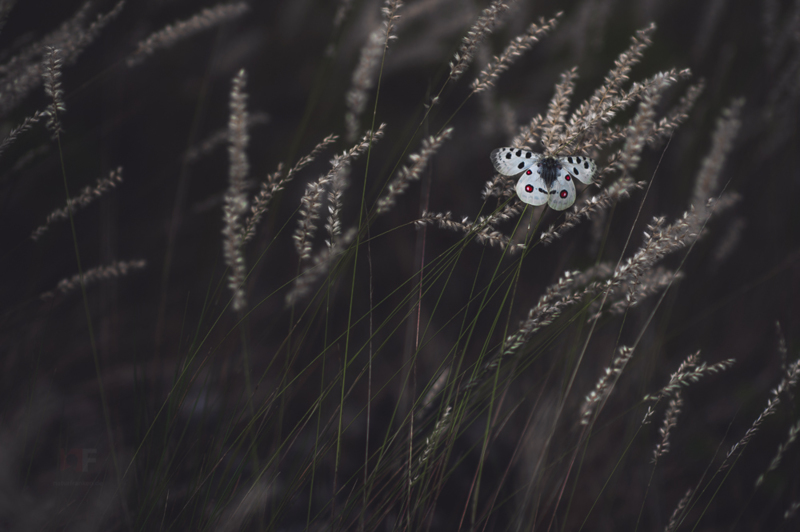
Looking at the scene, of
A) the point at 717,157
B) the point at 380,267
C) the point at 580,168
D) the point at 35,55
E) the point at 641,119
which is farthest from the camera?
the point at 380,267

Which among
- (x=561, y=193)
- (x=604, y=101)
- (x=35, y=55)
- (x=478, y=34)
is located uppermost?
(x=35, y=55)

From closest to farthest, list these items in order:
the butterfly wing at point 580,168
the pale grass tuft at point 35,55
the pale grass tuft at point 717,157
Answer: the butterfly wing at point 580,168, the pale grass tuft at point 35,55, the pale grass tuft at point 717,157

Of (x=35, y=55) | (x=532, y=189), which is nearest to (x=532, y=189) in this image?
(x=532, y=189)

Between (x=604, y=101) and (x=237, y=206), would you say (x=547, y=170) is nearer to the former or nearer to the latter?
(x=604, y=101)

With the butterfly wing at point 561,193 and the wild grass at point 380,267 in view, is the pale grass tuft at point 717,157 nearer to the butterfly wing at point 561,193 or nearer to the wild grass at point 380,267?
the wild grass at point 380,267

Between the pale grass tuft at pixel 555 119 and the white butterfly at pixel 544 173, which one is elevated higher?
the pale grass tuft at pixel 555 119

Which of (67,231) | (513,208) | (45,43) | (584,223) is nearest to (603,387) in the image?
(513,208)

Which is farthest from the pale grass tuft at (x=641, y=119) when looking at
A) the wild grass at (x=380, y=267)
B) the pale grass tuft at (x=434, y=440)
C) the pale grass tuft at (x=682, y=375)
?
the pale grass tuft at (x=434, y=440)

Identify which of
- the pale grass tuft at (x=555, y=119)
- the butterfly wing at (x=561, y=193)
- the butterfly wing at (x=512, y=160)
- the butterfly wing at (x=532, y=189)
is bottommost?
the butterfly wing at (x=561, y=193)

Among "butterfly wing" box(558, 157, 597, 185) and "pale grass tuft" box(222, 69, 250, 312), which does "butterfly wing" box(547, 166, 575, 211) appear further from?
"pale grass tuft" box(222, 69, 250, 312)
